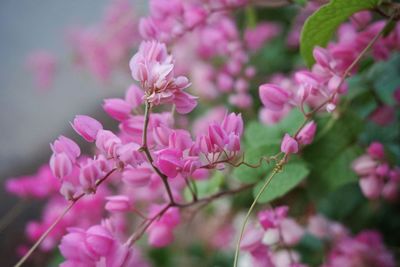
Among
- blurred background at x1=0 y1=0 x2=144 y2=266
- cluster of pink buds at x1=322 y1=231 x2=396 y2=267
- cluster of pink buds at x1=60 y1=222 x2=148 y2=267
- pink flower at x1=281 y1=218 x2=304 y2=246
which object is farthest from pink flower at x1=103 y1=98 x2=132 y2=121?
blurred background at x1=0 y1=0 x2=144 y2=266

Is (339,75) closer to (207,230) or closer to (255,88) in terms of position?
(255,88)

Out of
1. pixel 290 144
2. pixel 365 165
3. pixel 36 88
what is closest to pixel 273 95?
pixel 290 144

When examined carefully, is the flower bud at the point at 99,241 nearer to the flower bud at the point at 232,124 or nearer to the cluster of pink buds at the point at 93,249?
the cluster of pink buds at the point at 93,249

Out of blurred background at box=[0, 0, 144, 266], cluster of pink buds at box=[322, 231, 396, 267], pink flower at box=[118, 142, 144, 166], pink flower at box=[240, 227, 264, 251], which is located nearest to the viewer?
pink flower at box=[118, 142, 144, 166]

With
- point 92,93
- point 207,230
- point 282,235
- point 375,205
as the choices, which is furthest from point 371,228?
point 92,93

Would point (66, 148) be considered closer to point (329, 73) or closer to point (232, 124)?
point (232, 124)

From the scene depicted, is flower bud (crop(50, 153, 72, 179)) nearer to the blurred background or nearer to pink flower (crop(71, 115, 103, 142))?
pink flower (crop(71, 115, 103, 142))
